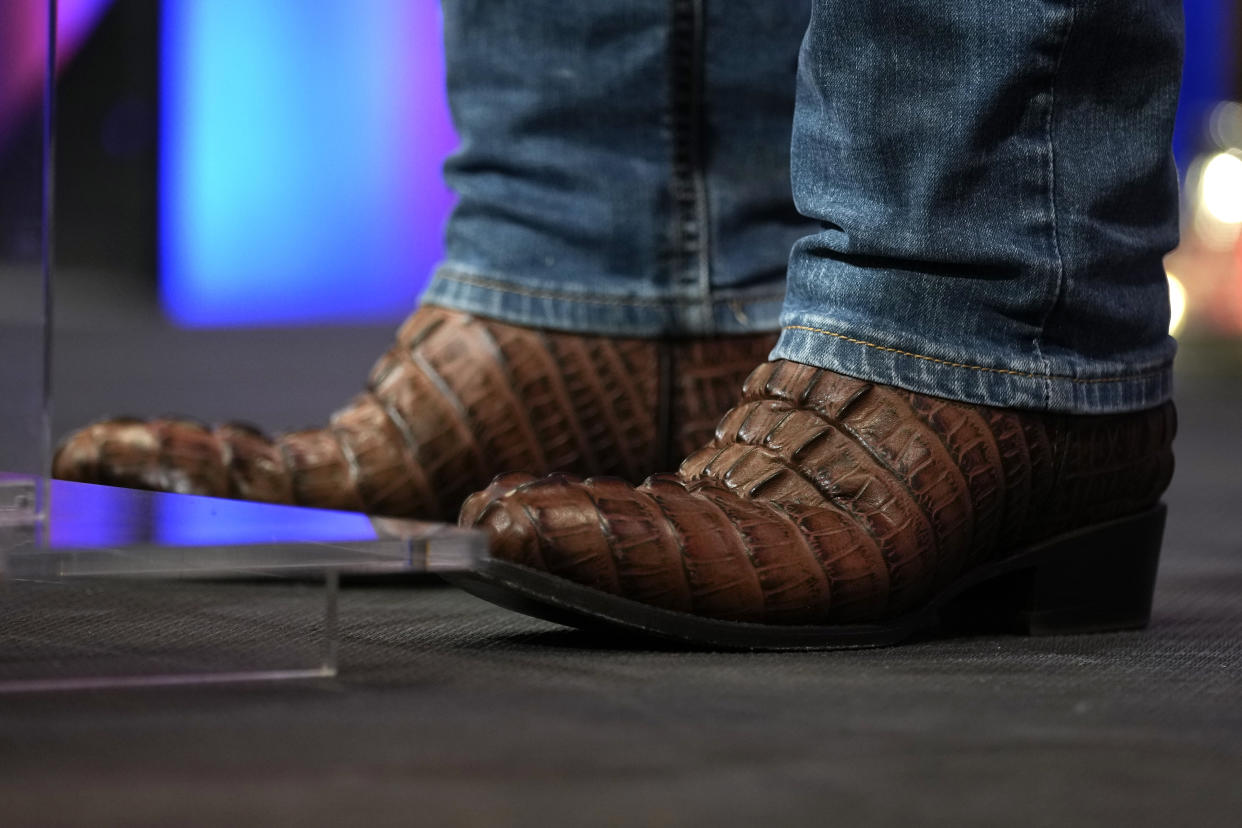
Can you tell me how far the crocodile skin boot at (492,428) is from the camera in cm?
100

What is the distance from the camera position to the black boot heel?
81cm

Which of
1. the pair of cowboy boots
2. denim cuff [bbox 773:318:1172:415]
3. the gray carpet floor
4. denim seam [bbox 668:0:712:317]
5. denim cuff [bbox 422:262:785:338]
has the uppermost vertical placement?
denim seam [bbox 668:0:712:317]

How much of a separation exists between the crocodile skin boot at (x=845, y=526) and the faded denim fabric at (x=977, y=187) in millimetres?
22

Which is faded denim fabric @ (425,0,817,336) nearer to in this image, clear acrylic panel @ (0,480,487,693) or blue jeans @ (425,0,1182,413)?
blue jeans @ (425,0,1182,413)

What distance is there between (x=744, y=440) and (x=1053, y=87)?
0.23 meters

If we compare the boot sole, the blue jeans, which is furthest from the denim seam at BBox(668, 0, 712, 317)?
the boot sole

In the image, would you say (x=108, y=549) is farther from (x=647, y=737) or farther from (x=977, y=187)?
(x=977, y=187)

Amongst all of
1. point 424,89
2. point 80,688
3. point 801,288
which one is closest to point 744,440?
point 801,288

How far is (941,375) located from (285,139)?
13.1ft

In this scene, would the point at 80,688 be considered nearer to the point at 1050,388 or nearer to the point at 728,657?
the point at 728,657

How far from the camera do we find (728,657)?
71 cm

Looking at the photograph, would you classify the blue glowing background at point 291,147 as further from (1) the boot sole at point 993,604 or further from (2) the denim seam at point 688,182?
(1) the boot sole at point 993,604

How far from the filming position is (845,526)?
742 millimetres

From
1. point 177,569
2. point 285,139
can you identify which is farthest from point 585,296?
point 285,139
